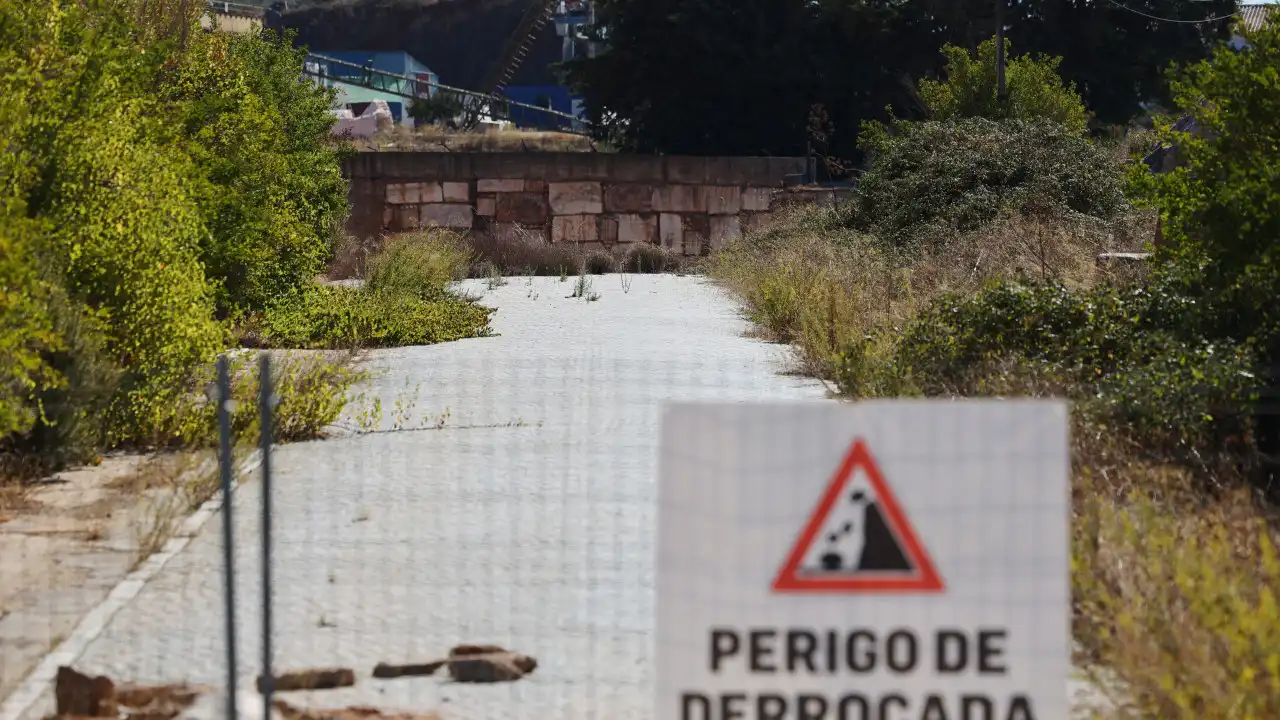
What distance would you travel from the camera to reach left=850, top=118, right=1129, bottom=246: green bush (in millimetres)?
20781

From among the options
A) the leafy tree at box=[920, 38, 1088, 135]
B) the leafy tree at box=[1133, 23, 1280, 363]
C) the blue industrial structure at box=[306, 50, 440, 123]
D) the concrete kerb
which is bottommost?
the concrete kerb

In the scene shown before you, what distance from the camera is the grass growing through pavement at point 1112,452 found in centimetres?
469

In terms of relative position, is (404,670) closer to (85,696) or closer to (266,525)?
(85,696)

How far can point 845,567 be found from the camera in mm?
3385

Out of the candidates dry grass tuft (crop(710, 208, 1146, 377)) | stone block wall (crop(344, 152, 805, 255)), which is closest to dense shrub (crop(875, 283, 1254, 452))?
dry grass tuft (crop(710, 208, 1146, 377))

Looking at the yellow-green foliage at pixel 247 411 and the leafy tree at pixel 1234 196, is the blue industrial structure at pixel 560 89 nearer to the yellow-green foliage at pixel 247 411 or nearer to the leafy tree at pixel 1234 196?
the yellow-green foliage at pixel 247 411

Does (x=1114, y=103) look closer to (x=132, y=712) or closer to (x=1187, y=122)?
(x=1187, y=122)

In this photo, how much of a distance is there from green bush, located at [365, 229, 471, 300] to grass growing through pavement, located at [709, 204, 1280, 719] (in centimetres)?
461

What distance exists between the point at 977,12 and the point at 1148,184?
96.7 feet

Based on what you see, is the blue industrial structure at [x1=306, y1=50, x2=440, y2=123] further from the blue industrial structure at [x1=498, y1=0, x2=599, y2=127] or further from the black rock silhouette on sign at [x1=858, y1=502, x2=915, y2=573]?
the black rock silhouette on sign at [x1=858, y1=502, x2=915, y2=573]

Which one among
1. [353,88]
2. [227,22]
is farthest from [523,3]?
[227,22]

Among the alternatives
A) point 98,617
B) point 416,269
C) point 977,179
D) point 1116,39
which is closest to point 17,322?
point 98,617

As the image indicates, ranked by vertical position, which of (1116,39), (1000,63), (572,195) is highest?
(1116,39)

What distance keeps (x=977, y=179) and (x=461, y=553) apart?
1576 centimetres
